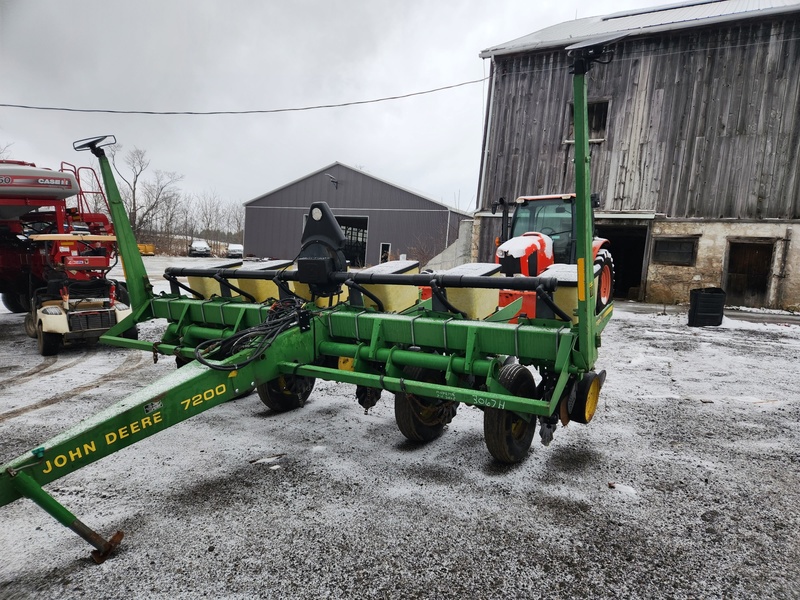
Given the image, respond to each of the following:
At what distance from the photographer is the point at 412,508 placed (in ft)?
9.90

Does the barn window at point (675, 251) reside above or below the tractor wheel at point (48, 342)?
above

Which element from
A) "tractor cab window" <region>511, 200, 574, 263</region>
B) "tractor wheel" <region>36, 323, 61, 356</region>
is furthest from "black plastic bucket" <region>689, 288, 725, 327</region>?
"tractor wheel" <region>36, 323, 61, 356</region>

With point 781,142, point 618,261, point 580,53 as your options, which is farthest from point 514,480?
point 618,261

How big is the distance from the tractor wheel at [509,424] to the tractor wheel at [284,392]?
78.5 inches

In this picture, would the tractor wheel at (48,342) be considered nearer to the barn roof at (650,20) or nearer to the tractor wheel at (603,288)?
the tractor wheel at (603,288)

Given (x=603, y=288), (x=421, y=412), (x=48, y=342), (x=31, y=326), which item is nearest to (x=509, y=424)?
(x=421, y=412)

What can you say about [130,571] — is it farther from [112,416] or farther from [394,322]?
[394,322]

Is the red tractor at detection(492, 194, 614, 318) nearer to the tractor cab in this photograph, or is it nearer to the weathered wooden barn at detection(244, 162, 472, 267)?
the tractor cab

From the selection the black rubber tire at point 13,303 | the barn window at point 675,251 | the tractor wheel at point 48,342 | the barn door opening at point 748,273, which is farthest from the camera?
the barn window at point 675,251

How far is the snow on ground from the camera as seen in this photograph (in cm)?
236

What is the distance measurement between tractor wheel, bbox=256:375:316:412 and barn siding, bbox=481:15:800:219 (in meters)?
11.6

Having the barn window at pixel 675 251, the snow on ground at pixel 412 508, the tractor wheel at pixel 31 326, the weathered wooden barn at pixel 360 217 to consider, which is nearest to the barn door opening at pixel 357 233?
the weathered wooden barn at pixel 360 217

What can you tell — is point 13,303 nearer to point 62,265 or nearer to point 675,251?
point 62,265

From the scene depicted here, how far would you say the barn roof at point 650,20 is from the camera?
1222 centimetres
